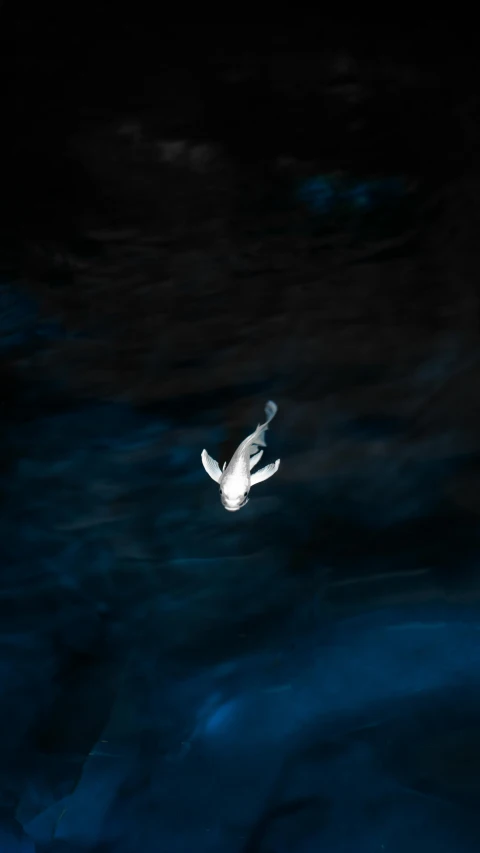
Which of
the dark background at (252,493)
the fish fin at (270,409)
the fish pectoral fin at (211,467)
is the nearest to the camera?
the dark background at (252,493)

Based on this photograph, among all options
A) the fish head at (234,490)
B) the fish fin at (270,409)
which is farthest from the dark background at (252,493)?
the fish head at (234,490)

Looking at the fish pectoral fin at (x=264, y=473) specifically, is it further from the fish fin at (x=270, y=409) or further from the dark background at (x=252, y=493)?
the fish fin at (x=270, y=409)

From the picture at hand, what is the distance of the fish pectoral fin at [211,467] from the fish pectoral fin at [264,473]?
14 cm

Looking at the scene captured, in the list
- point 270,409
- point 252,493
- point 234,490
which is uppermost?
point 270,409

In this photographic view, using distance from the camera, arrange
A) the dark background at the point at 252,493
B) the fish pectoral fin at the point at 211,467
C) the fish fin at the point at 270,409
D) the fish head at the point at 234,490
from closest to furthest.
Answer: the dark background at the point at 252,493 → the fish head at the point at 234,490 → the fish pectoral fin at the point at 211,467 → the fish fin at the point at 270,409

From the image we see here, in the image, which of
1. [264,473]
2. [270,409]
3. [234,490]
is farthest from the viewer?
[270,409]

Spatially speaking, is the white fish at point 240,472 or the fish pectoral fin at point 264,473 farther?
the fish pectoral fin at point 264,473

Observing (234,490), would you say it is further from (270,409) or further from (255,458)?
(270,409)

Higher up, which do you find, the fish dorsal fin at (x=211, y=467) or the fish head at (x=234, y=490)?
the fish dorsal fin at (x=211, y=467)

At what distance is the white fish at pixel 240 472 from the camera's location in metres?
2.51

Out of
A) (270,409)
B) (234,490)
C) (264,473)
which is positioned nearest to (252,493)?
(264,473)

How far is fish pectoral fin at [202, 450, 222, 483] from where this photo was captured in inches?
105

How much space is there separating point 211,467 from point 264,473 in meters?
0.21

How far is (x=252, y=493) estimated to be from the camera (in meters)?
2.78
